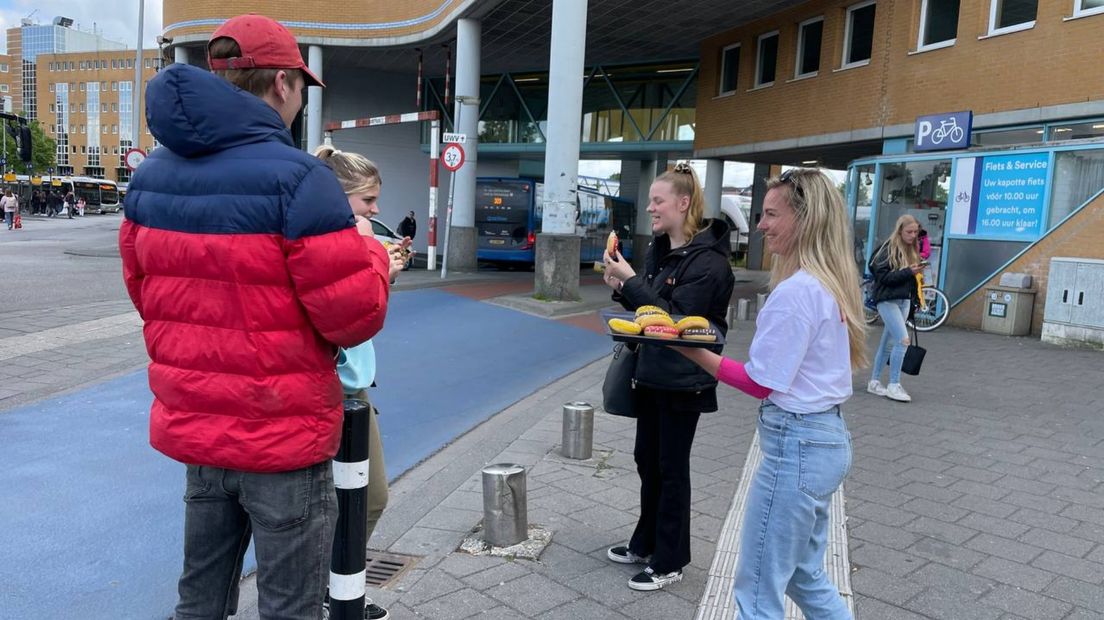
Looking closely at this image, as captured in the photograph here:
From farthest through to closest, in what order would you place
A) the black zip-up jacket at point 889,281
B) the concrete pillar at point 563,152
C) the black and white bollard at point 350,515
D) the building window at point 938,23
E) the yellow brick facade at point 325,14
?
the yellow brick facade at point 325,14 < the building window at point 938,23 < the concrete pillar at point 563,152 < the black zip-up jacket at point 889,281 < the black and white bollard at point 350,515

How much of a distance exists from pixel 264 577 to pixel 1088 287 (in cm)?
1176

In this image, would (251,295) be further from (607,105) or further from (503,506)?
(607,105)

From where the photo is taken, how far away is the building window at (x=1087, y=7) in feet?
39.3

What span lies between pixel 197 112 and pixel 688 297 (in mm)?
2017

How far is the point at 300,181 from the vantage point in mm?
1801

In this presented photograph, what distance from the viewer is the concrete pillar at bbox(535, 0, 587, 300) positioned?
13.5 metres

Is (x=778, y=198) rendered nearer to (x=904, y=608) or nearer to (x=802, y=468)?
(x=802, y=468)

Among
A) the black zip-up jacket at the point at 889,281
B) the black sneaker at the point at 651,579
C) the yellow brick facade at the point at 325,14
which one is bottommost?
the black sneaker at the point at 651,579

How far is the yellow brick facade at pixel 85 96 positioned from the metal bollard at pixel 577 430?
124 m

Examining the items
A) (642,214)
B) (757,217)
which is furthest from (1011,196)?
(642,214)

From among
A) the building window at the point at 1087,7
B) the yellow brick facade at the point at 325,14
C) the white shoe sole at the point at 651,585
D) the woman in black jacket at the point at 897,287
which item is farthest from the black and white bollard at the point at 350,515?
the yellow brick facade at the point at 325,14

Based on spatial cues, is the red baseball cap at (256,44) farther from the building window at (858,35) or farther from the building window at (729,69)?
the building window at (729,69)

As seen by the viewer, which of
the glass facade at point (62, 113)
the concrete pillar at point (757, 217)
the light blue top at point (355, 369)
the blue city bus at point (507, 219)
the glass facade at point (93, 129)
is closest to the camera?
the light blue top at point (355, 369)

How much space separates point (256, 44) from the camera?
6.24 ft
